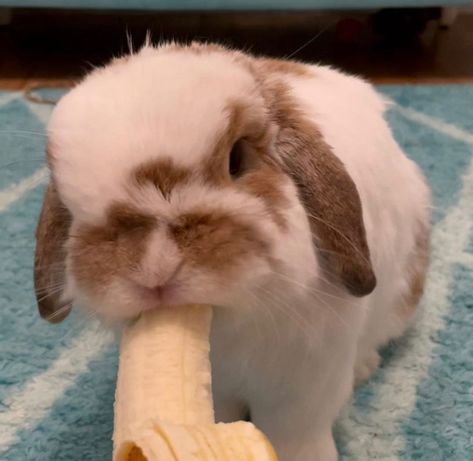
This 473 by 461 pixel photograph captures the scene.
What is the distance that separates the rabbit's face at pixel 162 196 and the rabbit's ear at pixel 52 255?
113mm

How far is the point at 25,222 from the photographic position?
158 cm

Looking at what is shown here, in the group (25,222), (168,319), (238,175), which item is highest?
(238,175)

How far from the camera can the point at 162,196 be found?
25.3 inches

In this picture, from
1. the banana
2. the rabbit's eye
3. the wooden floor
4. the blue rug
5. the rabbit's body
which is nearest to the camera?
the banana

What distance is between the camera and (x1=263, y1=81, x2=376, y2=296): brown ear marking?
777 mm

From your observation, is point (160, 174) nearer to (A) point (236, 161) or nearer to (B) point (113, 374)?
(A) point (236, 161)

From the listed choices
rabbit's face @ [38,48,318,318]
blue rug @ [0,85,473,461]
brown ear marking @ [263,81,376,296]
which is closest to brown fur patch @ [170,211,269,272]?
rabbit's face @ [38,48,318,318]

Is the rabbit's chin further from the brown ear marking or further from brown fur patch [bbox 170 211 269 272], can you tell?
the brown ear marking

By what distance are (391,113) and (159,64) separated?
1434mm

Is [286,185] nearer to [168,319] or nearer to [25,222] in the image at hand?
[168,319]

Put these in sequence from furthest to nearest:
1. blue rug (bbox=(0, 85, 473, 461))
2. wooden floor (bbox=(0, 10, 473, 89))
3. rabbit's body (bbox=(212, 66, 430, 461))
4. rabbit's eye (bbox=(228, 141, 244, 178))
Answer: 1. wooden floor (bbox=(0, 10, 473, 89))
2. blue rug (bbox=(0, 85, 473, 461))
3. rabbit's body (bbox=(212, 66, 430, 461))
4. rabbit's eye (bbox=(228, 141, 244, 178))

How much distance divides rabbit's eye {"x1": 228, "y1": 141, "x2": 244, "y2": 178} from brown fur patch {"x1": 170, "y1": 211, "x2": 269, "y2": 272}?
0.23 ft

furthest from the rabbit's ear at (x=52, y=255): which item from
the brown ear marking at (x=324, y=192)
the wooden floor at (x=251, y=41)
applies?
the wooden floor at (x=251, y=41)

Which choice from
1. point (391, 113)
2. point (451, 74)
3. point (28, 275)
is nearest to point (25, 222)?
point (28, 275)
